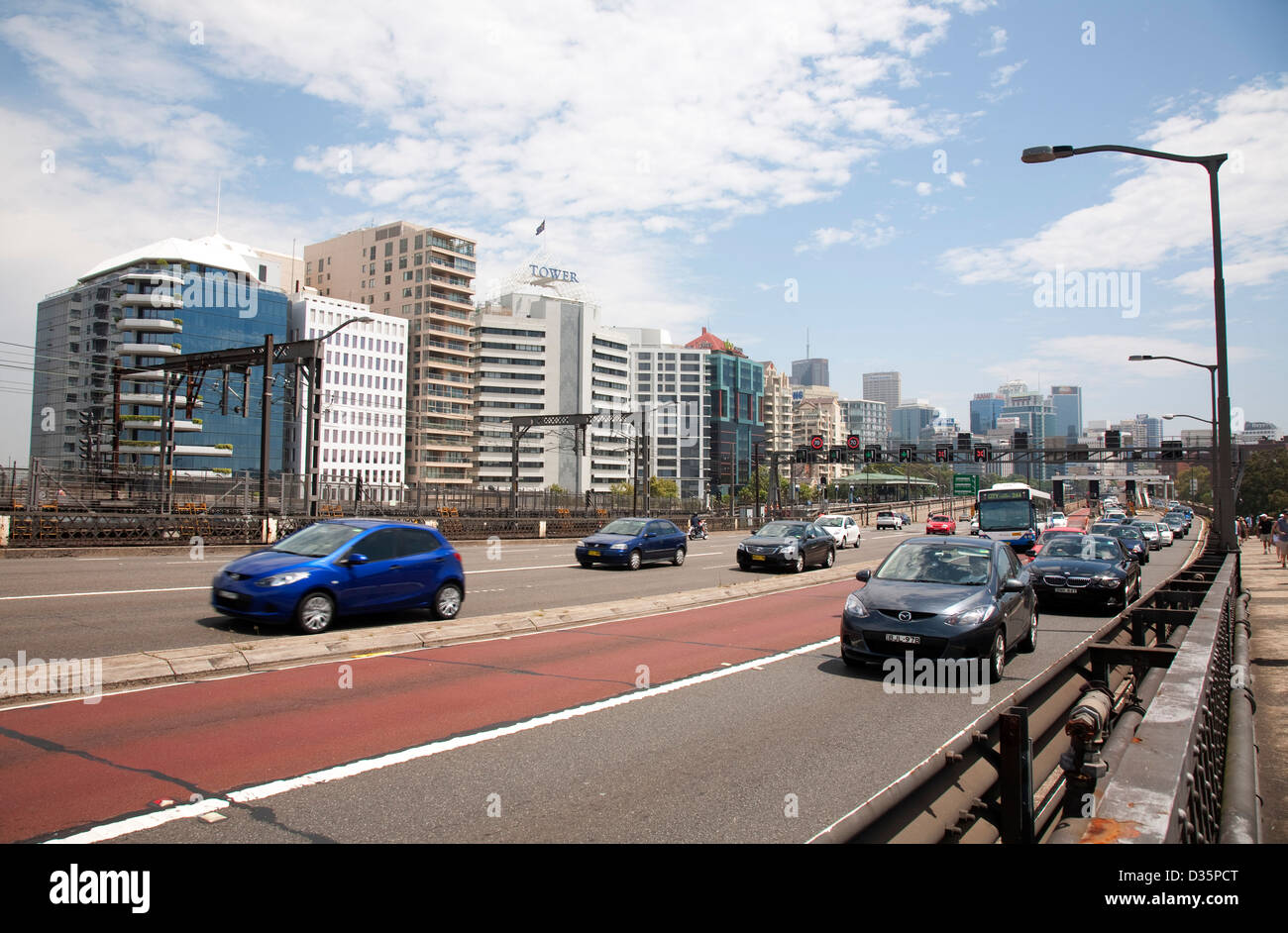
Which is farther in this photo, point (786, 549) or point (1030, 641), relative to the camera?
point (786, 549)

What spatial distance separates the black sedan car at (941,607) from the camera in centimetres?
943

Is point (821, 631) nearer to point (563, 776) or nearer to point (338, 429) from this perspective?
point (563, 776)

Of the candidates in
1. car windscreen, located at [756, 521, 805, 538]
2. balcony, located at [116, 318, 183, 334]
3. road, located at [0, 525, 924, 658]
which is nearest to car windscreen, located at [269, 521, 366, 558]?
road, located at [0, 525, 924, 658]

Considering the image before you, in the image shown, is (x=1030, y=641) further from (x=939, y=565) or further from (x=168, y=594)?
(x=168, y=594)

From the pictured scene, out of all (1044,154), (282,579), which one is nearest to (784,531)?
(1044,154)

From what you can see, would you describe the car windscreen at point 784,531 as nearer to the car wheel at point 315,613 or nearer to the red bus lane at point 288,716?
the red bus lane at point 288,716

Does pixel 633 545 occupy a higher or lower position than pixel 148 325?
lower

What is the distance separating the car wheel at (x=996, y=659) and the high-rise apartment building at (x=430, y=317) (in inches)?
4653

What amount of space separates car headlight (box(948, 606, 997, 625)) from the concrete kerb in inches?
235

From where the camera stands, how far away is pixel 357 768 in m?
6.05

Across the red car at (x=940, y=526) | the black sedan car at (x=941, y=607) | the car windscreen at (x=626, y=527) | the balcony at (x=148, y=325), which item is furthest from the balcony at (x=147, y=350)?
the black sedan car at (x=941, y=607)

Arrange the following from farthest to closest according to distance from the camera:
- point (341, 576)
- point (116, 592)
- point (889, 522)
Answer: point (889, 522)
point (116, 592)
point (341, 576)

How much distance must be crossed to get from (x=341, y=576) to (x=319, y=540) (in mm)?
1097
